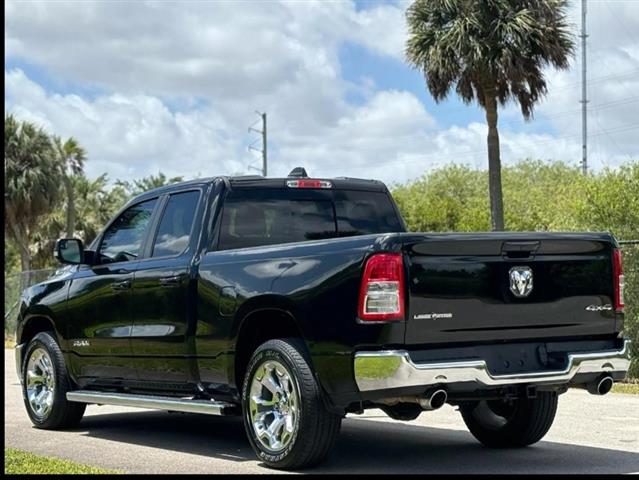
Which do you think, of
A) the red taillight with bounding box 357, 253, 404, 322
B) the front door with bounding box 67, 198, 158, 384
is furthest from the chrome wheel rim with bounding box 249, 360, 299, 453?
the front door with bounding box 67, 198, 158, 384

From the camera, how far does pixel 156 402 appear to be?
9.23 metres

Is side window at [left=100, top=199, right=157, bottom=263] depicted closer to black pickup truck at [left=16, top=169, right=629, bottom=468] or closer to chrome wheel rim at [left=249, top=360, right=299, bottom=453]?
black pickup truck at [left=16, top=169, right=629, bottom=468]

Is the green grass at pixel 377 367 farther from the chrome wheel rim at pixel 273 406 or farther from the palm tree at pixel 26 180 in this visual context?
the palm tree at pixel 26 180

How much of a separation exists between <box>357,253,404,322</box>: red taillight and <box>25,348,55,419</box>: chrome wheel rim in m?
4.38

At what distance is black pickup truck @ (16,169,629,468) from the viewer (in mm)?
7480

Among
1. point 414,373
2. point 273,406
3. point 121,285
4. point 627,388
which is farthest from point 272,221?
point 627,388

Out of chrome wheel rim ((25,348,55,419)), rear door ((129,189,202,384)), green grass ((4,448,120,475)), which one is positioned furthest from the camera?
chrome wheel rim ((25,348,55,419))

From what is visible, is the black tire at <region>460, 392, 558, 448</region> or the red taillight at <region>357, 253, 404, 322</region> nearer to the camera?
the red taillight at <region>357, 253, 404, 322</region>

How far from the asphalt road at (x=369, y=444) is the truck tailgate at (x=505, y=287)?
1070 millimetres

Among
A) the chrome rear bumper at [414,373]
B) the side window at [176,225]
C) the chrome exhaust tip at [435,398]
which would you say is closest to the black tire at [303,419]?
the chrome rear bumper at [414,373]

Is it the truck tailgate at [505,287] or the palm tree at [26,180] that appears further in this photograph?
the palm tree at [26,180]

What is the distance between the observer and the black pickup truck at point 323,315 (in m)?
7.48

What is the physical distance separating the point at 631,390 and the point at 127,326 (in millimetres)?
7198

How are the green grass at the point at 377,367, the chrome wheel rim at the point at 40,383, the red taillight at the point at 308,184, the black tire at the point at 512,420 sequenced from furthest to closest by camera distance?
the chrome wheel rim at the point at 40,383 → the red taillight at the point at 308,184 → the black tire at the point at 512,420 → the green grass at the point at 377,367
